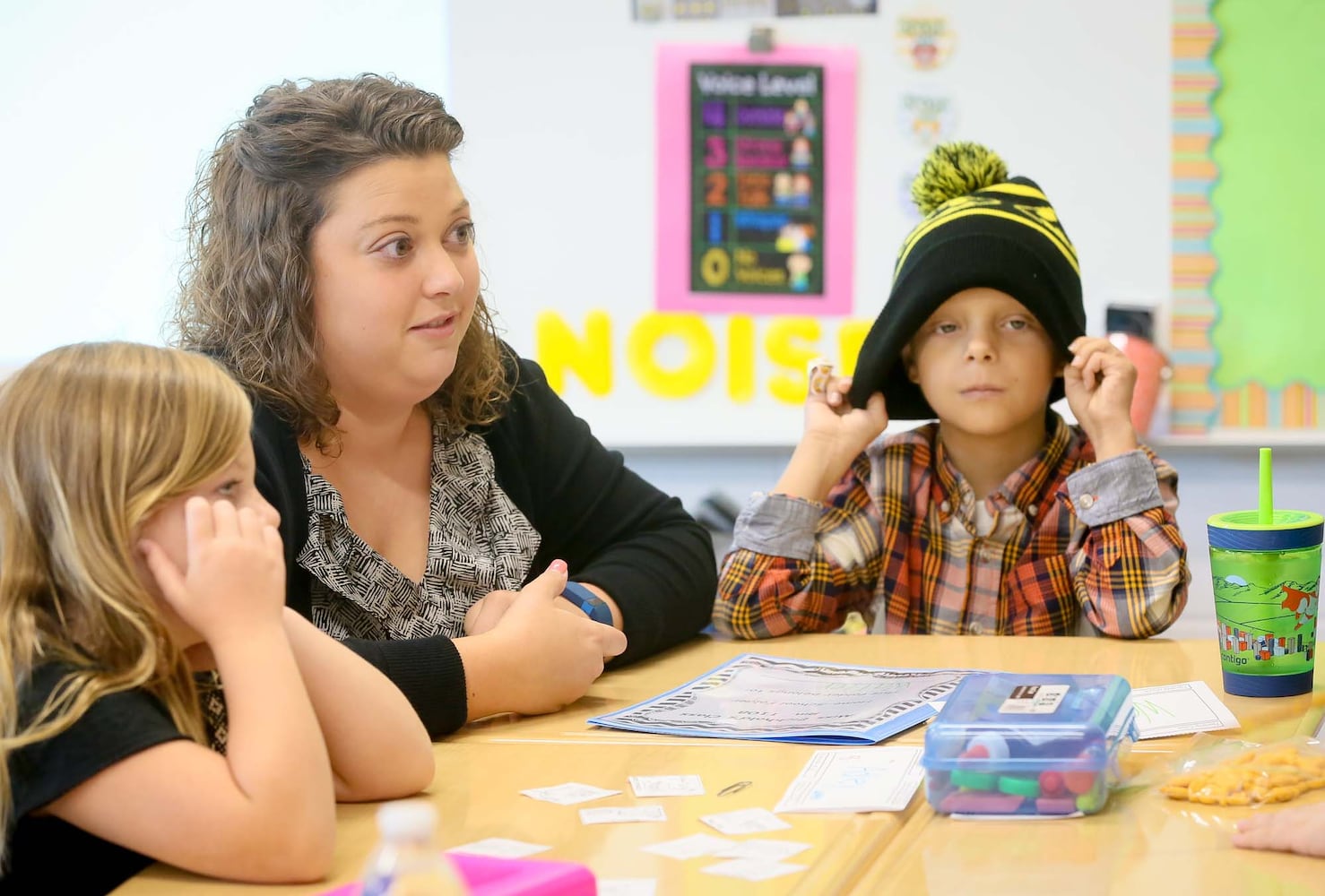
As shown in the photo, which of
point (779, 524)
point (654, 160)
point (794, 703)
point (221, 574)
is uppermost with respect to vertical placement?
point (654, 160)

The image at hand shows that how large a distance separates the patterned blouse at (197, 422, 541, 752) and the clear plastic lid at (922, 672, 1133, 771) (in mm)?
635

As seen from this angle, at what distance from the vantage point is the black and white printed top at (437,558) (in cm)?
148

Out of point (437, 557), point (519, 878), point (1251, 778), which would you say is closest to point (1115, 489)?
point (1251, 778)

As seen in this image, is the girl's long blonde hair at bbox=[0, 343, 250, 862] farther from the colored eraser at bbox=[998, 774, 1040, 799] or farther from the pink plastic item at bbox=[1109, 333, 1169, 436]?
the pink plastic item at bbox=[1109, 333, 1169, 436]

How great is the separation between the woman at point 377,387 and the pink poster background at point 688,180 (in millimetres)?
1497

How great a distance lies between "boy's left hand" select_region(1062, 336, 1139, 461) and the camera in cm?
178

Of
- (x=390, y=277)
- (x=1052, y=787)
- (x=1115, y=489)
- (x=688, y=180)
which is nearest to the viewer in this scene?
(x=1052, y=787)

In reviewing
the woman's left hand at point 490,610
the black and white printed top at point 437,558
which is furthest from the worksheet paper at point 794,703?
the black and white printed top at point 437,558

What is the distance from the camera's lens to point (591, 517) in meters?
1.79

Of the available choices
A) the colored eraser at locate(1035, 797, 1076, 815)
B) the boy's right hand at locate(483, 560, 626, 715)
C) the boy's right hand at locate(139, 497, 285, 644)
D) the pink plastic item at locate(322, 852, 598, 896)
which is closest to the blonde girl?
the boy's right hand at locate(139, 497, 285, 644)

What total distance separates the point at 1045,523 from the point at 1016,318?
27cm

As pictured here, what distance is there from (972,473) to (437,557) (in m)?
0.79

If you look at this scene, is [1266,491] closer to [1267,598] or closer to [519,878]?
[1267,598]

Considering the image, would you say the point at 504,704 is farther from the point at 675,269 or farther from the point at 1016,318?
the point at 675,269
